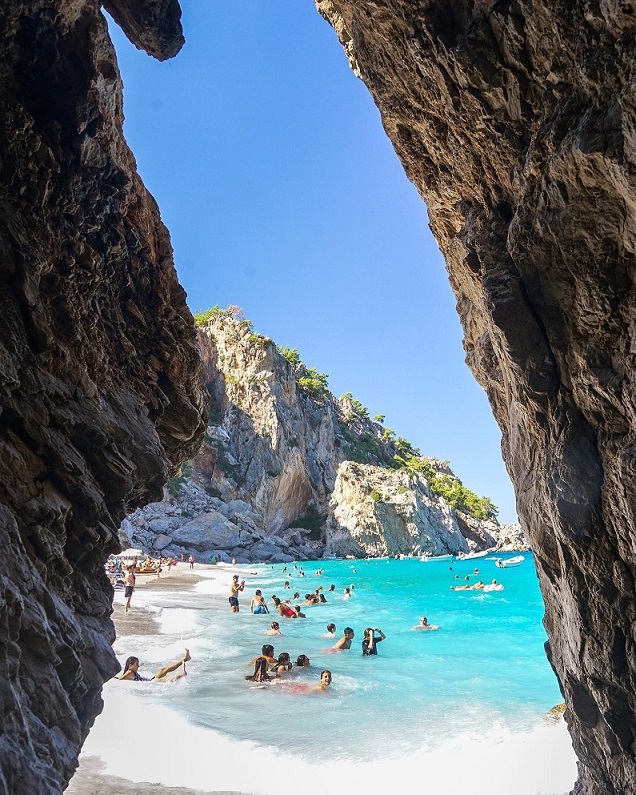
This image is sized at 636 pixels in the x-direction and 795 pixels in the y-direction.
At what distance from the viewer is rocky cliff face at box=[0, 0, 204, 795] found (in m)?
3.83

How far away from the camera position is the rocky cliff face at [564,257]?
3582mm

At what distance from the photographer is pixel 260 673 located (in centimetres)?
1199

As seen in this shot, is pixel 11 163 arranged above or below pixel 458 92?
below

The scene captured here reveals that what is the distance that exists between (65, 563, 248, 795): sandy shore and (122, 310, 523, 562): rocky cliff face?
21696 mm

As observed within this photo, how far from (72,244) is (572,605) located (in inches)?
249

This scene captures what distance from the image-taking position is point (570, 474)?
172 inches

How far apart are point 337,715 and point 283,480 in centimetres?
5984

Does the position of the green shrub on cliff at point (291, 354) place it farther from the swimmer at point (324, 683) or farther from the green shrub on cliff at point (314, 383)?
the swimmer at point (324, 683)

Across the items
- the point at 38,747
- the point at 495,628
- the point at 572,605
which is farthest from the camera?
the point at 495,628

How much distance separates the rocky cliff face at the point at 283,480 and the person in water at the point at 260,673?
45846mm

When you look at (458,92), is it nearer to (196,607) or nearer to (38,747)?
(38,747)

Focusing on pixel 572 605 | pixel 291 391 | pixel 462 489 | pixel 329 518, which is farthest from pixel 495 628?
pixel 462 489

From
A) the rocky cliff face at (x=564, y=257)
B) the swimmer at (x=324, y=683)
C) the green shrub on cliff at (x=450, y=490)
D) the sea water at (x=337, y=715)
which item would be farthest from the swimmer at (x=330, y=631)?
the green shrub on cliff at (x=450, y=490)

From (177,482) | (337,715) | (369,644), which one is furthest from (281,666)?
(177,482)
